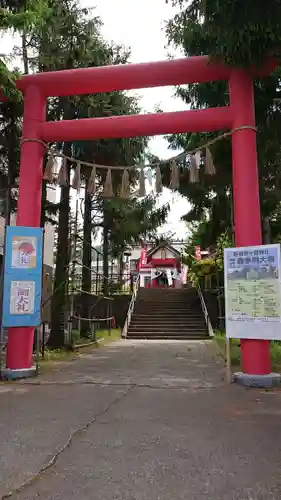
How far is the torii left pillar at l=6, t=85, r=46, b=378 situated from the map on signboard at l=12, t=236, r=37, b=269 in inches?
17.2

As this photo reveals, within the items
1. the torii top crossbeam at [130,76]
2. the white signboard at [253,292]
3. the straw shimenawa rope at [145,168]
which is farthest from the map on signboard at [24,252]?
the white signboard at [253,292]

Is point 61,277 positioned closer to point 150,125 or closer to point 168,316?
point 150,125

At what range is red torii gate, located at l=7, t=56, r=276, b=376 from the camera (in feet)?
23.9

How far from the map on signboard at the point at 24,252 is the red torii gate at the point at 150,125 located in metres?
0.45

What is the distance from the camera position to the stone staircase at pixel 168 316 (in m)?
16.5

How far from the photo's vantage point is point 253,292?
6.85 meters

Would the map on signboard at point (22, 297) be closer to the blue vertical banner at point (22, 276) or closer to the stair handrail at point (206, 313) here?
the blue vertical banner at point (22, 276)

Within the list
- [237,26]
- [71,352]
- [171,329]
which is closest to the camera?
[237,26]

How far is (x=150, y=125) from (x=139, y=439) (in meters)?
5.58

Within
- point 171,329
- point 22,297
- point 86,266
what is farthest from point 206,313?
point 22,297

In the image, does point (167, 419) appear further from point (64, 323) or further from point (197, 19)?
point (64, 323)

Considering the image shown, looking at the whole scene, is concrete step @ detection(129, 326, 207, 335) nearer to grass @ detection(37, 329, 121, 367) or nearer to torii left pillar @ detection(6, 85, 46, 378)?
grass @ detection(37, 329, 121, 367)

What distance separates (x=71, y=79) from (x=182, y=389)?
571cm

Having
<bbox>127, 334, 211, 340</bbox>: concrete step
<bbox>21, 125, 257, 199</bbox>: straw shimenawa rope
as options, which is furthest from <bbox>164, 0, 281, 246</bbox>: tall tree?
<bbox>127, 334, 211, 340</bbox>: concrete step
